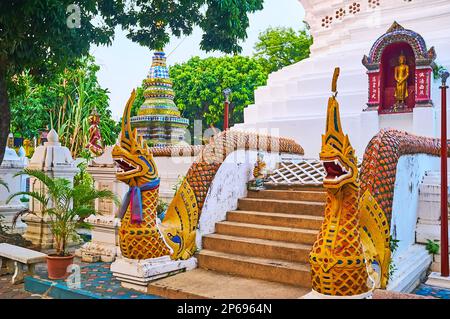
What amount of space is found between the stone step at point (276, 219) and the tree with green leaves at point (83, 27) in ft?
11.3

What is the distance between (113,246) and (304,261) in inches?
142

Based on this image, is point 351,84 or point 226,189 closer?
point 226,189

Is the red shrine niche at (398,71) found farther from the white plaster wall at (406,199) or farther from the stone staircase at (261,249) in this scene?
the stone staircase at (261,249)

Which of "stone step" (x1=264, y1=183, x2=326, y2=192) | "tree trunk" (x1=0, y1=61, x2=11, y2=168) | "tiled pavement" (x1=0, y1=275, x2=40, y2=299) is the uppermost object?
"tree trunk" (x1=0, y1=61, x2=11, y2=168)

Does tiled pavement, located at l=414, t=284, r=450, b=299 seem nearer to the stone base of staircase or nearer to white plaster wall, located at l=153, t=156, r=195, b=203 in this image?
the stone base of staircase

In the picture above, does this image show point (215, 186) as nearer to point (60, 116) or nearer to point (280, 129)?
point (280, 129)

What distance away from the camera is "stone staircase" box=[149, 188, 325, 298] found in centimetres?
513

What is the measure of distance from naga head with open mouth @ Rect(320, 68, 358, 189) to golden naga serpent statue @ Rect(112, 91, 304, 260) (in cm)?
250

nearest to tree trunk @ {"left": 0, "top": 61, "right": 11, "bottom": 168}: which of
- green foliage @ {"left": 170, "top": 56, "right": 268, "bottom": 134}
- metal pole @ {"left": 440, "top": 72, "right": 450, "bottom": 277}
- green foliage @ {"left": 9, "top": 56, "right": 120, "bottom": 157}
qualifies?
metal pole @ {"left": 440, "top": 72, "right": 450, "bottom": 277}

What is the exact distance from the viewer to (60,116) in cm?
2581

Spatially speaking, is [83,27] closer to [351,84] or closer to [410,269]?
[410,269]

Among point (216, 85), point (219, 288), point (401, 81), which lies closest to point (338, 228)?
point (219, 288)

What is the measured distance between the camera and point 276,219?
630 centimetres

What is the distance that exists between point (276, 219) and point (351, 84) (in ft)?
22.6
